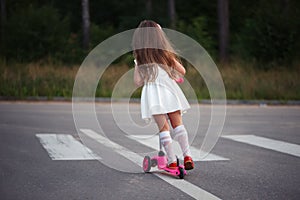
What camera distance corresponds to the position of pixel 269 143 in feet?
27.4

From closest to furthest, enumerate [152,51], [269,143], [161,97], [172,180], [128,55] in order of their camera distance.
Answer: [172,180] < [161,97] < [152,51] < [269,143] < [128,55]

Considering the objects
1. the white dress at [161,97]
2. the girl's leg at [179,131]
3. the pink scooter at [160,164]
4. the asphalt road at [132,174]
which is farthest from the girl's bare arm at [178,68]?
the asphalt road at [132,174]

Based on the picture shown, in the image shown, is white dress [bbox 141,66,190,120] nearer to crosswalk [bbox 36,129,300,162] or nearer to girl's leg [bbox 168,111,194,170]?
girl's leg [bbox 168,111,194,170]

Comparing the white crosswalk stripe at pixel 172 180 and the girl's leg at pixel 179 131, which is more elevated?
the girl's leg at pixel 179 131

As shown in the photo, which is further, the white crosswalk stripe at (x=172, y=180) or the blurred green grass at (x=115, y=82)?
the blurred green grass at (x=115, y=82)

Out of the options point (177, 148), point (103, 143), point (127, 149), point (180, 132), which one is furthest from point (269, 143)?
point (180, 132)

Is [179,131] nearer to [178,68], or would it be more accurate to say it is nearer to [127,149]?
[178,68]

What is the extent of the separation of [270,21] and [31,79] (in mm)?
12616

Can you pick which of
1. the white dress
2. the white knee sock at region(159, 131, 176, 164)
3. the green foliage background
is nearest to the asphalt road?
the white knee sock at region(159, 131, 176, 164)

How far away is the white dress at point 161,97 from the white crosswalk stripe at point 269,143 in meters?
2.25

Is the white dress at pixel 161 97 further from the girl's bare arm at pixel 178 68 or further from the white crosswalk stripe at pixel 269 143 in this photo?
the white crosswalk stripe at pixel 269 143

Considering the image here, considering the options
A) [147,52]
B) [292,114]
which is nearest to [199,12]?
[292,114]

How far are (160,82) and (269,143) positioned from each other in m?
3.16

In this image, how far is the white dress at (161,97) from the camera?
5.77 metres
